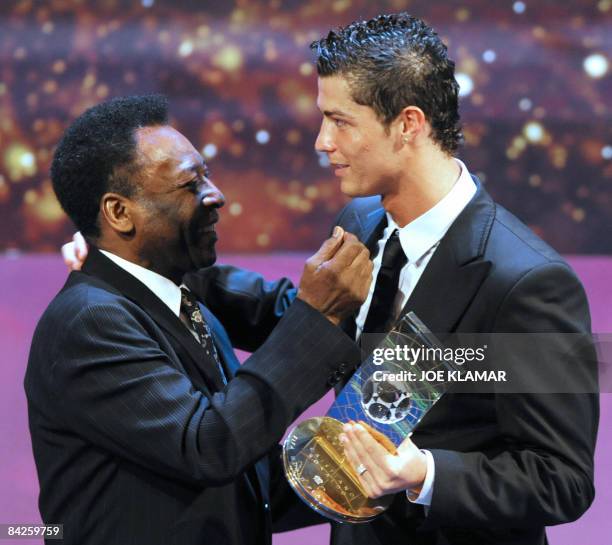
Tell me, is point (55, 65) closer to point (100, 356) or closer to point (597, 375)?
point (100, 356)

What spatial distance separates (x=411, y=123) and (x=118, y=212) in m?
0.50

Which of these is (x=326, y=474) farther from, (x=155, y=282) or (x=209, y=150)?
(x=209, y=150)

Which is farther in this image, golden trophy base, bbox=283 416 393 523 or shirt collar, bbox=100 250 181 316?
shirt collar, bbox=100 250 181 316

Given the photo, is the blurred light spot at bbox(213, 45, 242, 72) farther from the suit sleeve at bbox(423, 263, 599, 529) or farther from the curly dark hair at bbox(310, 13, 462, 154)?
the suit sleeve at bbox(423, 263, 599, 529)

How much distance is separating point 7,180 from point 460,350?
8.11 ft

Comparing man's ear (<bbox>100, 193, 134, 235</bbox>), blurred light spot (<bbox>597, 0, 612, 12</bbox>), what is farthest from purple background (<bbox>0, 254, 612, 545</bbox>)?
blurred light spot (<bbox>597, 0, 612, 12</bbox>)

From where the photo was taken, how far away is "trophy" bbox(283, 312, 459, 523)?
136 cm

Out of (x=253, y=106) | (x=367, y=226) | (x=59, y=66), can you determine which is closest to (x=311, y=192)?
(x=253, y=106)

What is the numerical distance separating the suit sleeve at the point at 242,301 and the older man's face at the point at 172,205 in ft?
0.85

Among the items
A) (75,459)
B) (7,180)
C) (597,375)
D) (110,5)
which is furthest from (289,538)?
(110,5)

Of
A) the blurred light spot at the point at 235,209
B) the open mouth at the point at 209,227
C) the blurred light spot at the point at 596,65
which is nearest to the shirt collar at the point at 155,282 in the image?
the open mouth at the point at 209,227

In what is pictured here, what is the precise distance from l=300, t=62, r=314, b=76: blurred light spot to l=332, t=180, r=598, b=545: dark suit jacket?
2030 mm

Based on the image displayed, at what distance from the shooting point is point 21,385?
2867 millimetres

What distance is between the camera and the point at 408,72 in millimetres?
1613
